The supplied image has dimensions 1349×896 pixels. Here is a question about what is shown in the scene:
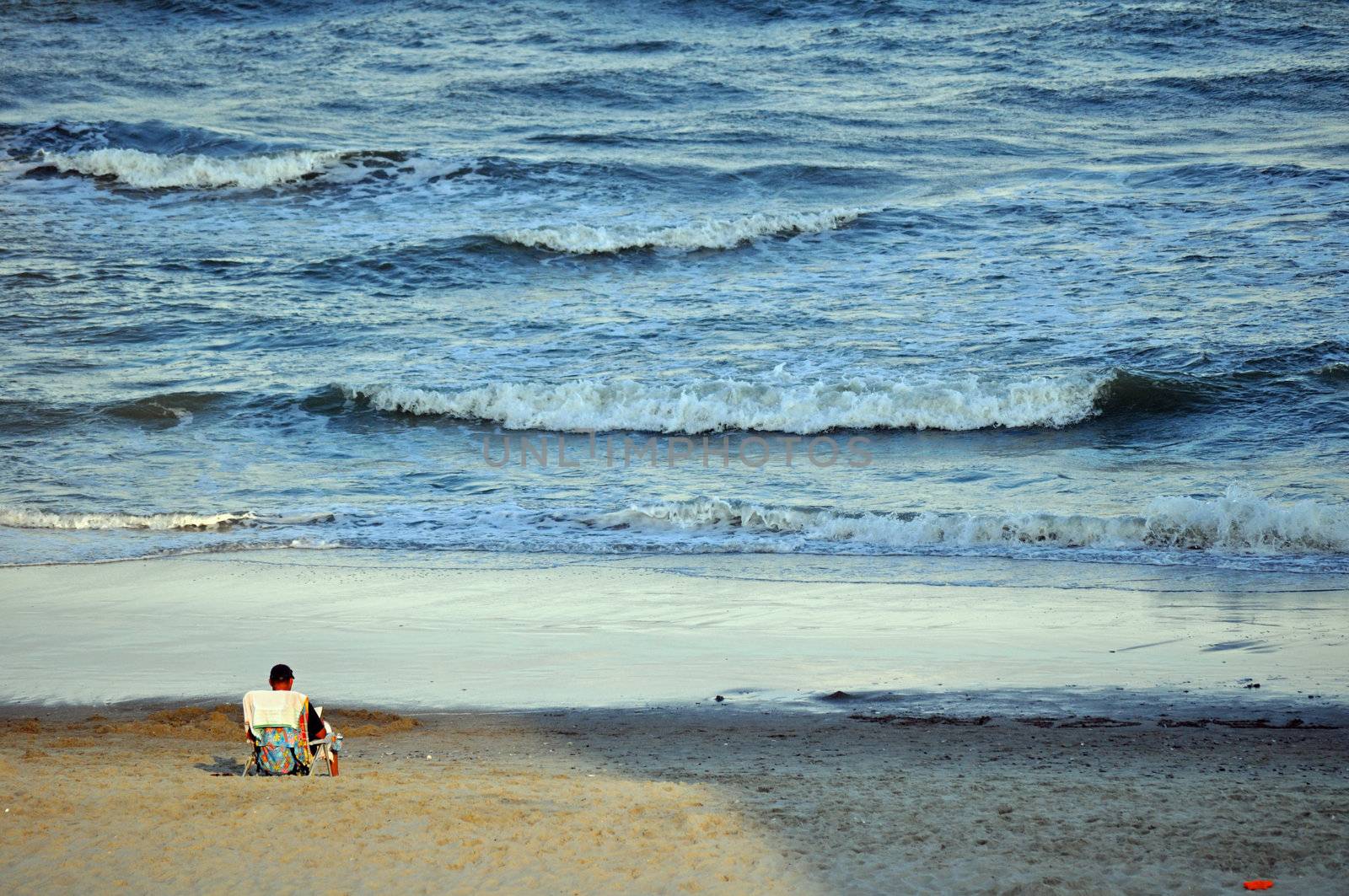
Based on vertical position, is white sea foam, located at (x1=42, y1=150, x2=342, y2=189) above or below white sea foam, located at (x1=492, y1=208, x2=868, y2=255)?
above

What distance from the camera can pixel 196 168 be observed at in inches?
804

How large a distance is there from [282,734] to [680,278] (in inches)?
479

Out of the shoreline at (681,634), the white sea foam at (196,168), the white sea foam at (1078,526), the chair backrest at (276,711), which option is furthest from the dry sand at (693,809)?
the white sea foam at (196,168)

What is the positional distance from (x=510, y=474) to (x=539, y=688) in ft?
16.4

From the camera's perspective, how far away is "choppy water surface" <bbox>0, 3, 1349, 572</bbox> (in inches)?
Result: 391

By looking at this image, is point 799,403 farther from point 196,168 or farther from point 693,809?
point 196,168

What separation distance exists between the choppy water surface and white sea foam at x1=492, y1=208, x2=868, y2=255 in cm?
6

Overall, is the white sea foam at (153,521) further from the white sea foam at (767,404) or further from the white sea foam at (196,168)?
the white sea foam at (196,168)

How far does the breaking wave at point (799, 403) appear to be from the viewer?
12.1m

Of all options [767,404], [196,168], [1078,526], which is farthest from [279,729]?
[196,168]

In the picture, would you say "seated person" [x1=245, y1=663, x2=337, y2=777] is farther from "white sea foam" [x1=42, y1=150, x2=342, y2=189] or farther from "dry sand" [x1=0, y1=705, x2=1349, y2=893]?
"white sea foam" [x1=42, y1=150, x2=342, y2=189]

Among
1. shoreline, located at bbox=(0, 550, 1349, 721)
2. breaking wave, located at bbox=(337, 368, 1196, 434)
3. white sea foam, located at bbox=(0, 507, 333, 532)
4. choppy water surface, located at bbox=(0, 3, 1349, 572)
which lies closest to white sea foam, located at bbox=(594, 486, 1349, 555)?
choppy water surface, located at bbox=(0, 3, 1349, 572)

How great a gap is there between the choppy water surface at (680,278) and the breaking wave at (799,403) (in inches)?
1.7

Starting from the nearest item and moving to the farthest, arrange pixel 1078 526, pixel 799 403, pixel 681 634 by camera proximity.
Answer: pixel 681 634 < pixel 1078 526 < pixel 799 403
